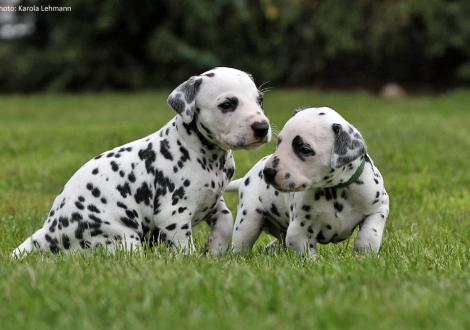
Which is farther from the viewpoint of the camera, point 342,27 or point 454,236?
point 342,27

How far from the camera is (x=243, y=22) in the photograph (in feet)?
79.9

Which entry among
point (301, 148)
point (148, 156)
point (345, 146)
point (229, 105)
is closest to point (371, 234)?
point (345, 146)

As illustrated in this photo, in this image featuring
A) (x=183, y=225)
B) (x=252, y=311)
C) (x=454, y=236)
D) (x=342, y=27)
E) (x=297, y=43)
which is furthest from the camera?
(x=297, y=43)

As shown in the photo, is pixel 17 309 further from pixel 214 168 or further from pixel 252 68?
pixel 252 68

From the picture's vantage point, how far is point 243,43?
25031mm

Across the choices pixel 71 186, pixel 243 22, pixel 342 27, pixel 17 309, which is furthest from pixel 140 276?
pixel 243 22

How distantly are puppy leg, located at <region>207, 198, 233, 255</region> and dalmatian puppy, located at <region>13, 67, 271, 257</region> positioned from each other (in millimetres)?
184

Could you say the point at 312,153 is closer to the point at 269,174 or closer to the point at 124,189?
the point at 269,174

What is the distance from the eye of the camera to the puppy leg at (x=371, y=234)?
5852 mm

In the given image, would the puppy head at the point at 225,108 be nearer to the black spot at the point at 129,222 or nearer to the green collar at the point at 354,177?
the green collar at the point at 354,177

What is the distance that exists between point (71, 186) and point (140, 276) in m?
1.70

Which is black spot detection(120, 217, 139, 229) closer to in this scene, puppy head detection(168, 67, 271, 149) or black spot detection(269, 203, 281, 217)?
puppy head detection(168, 67, 271, 149)

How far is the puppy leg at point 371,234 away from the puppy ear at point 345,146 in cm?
54

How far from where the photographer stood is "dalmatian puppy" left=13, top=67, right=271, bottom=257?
589cm
